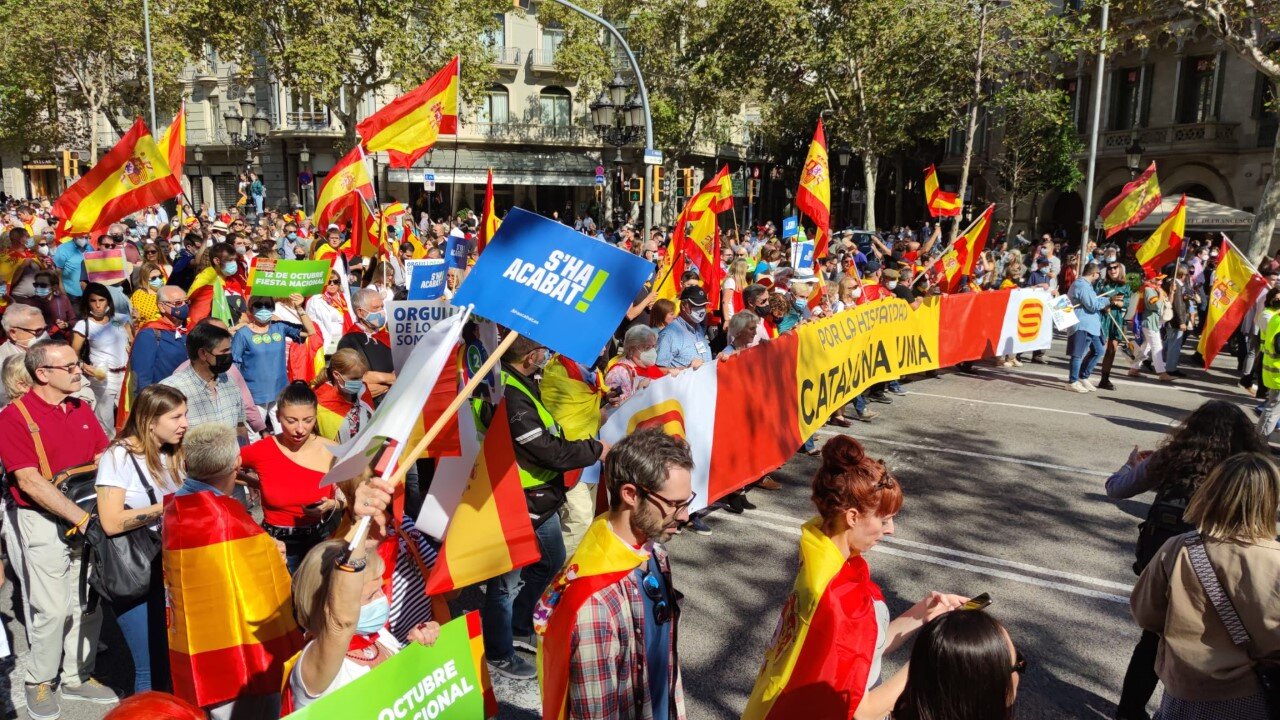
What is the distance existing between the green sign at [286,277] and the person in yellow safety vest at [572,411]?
10.7 feet

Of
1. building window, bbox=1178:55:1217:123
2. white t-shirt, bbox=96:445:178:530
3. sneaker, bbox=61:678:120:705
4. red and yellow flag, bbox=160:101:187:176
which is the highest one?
building window, bbox=1178:55:1217:123

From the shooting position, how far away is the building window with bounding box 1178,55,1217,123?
29.8 meters

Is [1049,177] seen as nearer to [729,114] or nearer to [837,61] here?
[837,61]

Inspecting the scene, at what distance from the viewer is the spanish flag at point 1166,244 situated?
12.2 metres

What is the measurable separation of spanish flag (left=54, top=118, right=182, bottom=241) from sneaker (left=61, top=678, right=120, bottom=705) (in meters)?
5.79

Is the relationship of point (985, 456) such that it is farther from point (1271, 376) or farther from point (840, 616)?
point (840, 616)

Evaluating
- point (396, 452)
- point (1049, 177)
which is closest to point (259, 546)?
point (396, 452)

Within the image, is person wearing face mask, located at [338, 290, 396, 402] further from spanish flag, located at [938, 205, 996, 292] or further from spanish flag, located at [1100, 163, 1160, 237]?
spanish flag, located at [1100, 163, 1160, 237]

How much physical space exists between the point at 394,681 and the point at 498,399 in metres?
1.65

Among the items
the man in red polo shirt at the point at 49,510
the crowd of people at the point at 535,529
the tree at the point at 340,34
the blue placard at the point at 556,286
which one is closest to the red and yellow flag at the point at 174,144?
the crowd of people at the point at 535,529

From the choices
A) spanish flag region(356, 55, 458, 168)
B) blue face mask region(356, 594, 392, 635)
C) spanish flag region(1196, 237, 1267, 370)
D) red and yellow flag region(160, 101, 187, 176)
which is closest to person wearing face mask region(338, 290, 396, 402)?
blue face mask region(356, 594, 392, 635)

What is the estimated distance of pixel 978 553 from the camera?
598cm

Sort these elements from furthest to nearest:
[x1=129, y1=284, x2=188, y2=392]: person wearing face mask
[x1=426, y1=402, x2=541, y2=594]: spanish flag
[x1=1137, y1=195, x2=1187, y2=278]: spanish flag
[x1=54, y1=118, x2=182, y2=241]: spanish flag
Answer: [x1=1137, y1=195, x2=1187, y2=278]: spanish flag < [x1=54, y1=118, x2=182, y2=241]: spanish flag < [x1=129, y1=284, x2=188, y2=392]: person wearing face mask < [x1=426, y1=402, x2=541, y2=594]: spanish flag

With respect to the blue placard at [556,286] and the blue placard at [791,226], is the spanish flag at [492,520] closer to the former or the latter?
the blue placard at [556,286]
